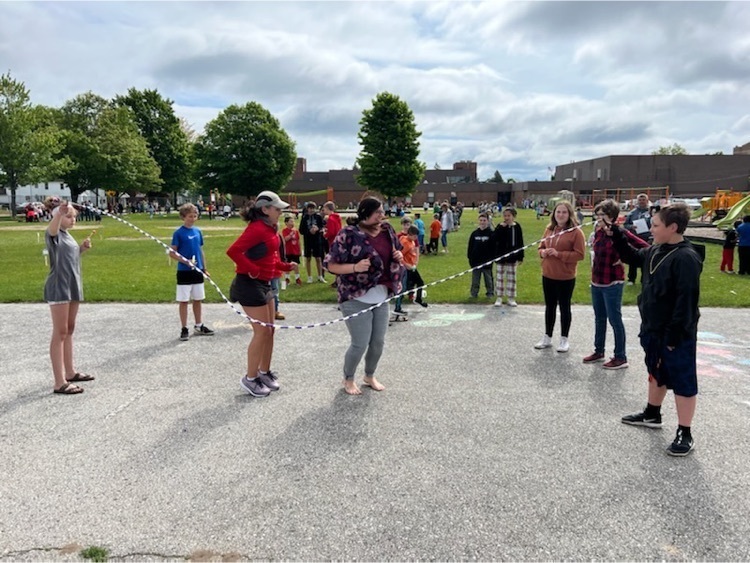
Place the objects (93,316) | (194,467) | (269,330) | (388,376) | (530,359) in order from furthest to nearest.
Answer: (93,316), (530,359), (388,376), (269,330), (194,467)

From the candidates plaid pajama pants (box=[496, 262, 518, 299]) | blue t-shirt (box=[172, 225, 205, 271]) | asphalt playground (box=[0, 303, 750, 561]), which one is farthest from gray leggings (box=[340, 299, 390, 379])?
plaid pajama pants (box=[496, 262, 518, 299])

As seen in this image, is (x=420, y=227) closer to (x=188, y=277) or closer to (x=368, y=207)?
(x=188, y=277)

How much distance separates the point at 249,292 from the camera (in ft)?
16.3

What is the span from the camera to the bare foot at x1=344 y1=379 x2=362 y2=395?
514 centimetres

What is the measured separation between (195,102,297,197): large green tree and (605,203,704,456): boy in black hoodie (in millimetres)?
56481

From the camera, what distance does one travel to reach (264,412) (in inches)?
186

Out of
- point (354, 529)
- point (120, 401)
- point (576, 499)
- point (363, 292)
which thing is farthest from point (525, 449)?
point (120, 401)

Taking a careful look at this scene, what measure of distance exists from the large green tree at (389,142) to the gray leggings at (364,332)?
53.0 m

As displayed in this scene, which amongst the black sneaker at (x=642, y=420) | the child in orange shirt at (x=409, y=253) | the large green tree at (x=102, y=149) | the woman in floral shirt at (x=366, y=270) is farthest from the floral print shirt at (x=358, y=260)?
the large green tree at (x=102, y=149)

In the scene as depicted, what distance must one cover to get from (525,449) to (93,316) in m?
7.68

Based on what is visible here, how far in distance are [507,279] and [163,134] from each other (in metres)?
67.6

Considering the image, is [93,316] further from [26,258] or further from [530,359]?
[26,258]

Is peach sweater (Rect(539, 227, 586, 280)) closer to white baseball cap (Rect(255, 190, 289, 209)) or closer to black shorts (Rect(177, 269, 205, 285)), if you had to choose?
white baseball cap (Rect(255, 190, 289, 209))

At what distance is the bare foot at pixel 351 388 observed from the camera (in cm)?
514
